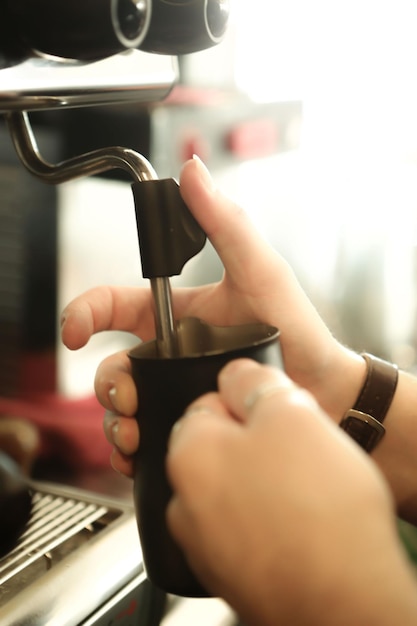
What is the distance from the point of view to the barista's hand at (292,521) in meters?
0.28

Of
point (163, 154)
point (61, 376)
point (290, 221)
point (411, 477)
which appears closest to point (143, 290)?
point (411, 477)

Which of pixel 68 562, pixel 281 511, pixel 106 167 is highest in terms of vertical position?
pixel 106 167

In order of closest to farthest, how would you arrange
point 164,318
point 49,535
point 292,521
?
1. point 292,521
2. point 164,318
3. point 49,535

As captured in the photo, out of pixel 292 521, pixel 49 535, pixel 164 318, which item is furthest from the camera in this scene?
pixel 49 535

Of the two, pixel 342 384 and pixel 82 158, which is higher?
pixel 82 158

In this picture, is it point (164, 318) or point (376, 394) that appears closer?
point (164, 318)

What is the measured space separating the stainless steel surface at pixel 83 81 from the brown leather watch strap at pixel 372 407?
0.30 metres

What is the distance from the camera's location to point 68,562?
1.53 feet

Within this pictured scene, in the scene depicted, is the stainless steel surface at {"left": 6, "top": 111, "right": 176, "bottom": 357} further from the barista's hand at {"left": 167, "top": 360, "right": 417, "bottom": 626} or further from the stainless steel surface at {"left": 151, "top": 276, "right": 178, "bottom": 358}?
the barista's hand at {"left": 167, "top": 360, "right": 417, "bottom": 626}

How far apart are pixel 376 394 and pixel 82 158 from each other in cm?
33

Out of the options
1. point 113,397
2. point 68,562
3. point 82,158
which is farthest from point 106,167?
point 68,562

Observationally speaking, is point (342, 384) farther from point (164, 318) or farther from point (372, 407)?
point (164, 318)

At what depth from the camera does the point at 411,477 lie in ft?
1.98

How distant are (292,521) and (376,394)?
330 mm
